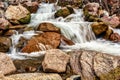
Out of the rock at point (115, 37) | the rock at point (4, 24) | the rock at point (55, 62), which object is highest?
the rock at point (4, 24)

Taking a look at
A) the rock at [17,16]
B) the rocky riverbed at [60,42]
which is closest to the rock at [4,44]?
the rocky riverbed at [60,42]

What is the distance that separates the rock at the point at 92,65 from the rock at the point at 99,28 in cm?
631

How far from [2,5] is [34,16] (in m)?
3.32

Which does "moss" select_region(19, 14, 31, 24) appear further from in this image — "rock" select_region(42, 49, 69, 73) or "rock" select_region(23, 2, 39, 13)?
"rock" select_region(42, 49, 69, 73)

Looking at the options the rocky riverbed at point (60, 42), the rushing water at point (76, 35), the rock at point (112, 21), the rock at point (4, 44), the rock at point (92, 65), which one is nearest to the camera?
the rock at point (92, 65)

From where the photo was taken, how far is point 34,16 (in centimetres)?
1938

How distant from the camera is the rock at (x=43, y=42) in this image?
13000 mm

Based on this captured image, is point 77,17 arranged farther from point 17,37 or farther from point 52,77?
point 52,77

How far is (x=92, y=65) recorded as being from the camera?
914 centimetres

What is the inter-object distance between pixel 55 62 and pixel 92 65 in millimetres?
1314

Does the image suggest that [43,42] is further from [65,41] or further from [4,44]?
[4,44]

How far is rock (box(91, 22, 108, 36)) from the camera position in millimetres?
15867

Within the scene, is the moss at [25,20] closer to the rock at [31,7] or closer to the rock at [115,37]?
the rock at [31,7]

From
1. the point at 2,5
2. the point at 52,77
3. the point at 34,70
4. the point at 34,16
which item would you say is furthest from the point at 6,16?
the point at 52,77
